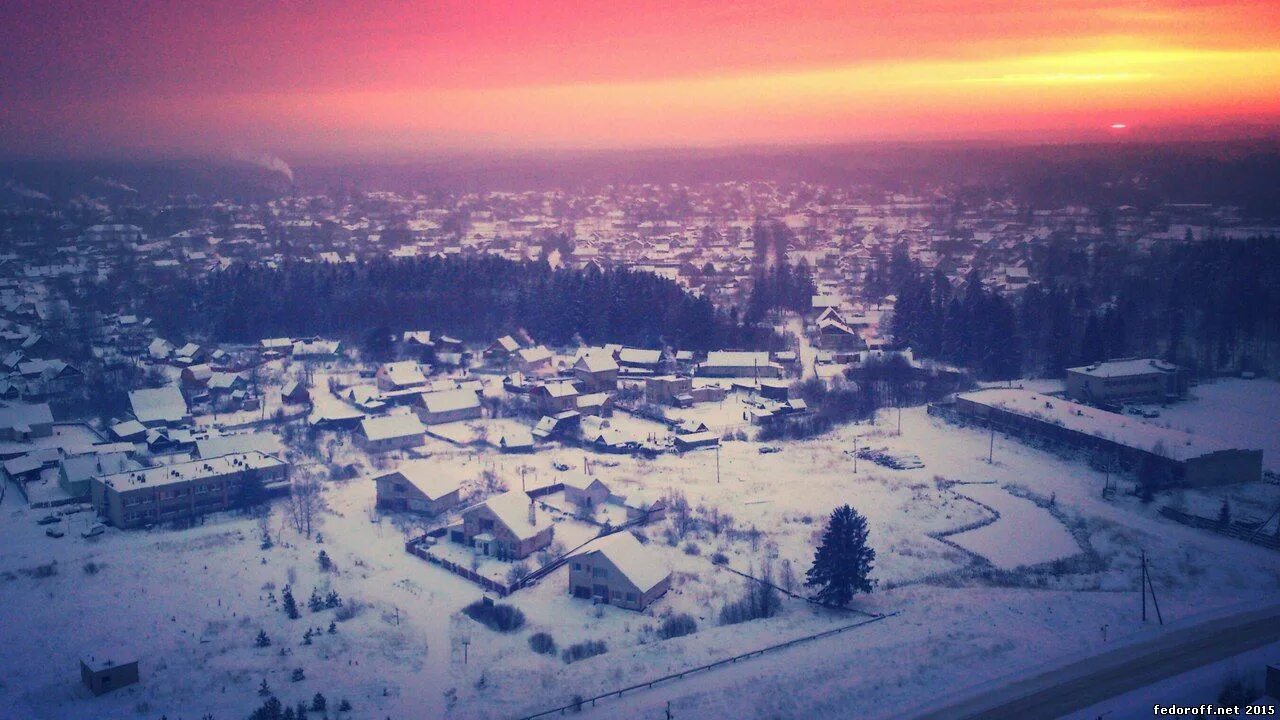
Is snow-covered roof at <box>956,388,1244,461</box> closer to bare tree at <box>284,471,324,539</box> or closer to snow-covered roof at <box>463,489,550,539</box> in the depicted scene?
snow-covered roof at <box>463,489,550,539</box>

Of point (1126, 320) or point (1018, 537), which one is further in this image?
point (1126, 320)

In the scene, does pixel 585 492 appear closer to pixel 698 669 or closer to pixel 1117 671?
pixel 698 669

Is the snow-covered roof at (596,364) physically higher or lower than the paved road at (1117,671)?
higher

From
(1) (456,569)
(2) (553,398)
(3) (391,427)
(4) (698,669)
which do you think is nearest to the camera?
(4) (698,669)

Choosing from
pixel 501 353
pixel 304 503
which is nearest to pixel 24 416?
pixel 304 503

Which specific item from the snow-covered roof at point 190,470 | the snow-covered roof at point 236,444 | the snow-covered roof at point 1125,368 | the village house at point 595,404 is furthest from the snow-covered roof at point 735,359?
the snow-covered roof at point 190,470

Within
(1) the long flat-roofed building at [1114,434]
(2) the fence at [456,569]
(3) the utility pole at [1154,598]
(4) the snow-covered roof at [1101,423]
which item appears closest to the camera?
(3) the utility pole at [1154,598]

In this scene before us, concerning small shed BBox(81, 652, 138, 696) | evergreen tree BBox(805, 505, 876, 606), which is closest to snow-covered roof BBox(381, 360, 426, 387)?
small shed BBox(81, 652, 138, 696)

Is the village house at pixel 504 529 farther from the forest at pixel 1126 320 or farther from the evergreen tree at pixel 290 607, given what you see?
the forest at pixel 1126 320
